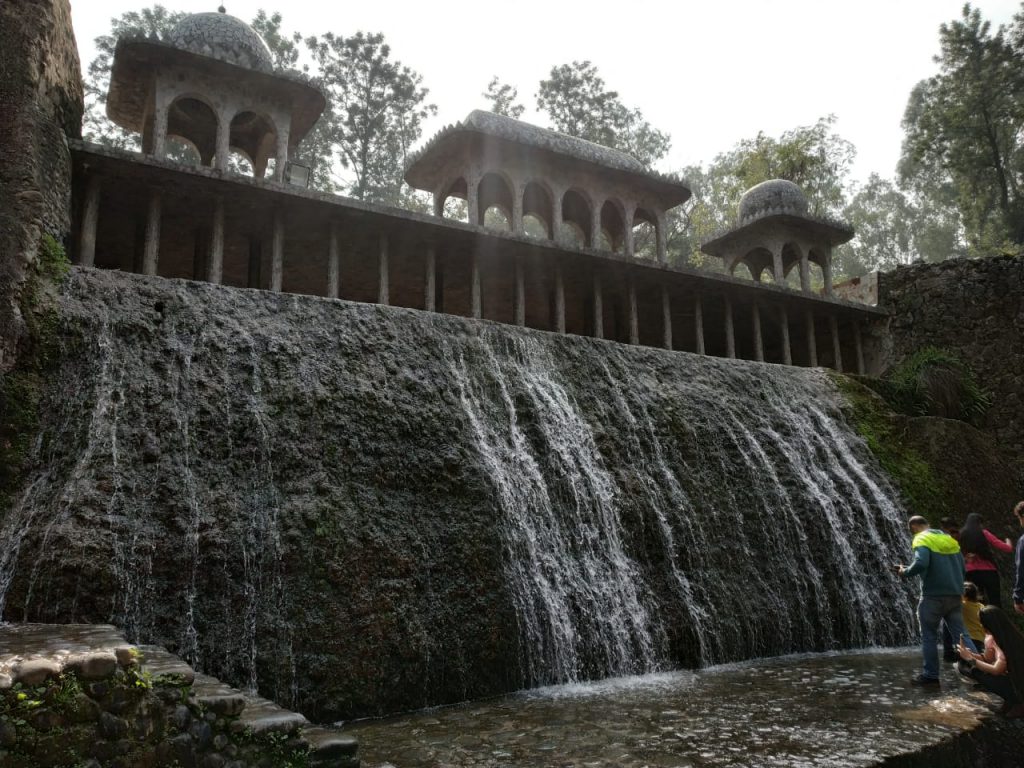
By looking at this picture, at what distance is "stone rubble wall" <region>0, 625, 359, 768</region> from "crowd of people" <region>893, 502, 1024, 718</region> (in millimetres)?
4425

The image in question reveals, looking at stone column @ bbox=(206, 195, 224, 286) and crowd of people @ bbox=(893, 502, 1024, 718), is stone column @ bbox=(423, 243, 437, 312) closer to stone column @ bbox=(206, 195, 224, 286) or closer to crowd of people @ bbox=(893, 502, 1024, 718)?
stone column @ bbox=(206, 195, 224, 286)

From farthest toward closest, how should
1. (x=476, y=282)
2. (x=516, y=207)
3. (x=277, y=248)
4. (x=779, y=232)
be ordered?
(x=779, y=232), (x=516, y=207), (x=476, y=282), (x=277, y=248)

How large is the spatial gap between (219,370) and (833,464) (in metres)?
8.16

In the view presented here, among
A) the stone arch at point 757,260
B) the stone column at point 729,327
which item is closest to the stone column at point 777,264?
the stone arch at point 757,260

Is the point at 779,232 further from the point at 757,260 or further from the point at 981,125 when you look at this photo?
the point at 981,125

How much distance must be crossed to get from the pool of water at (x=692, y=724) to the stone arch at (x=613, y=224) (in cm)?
1211

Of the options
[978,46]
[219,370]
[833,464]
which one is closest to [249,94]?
Answer: [219,370]

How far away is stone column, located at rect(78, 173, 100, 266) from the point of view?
896 cm

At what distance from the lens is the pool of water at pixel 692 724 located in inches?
167

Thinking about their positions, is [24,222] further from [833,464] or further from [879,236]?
[879,236]

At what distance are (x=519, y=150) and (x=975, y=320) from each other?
34.4 feet

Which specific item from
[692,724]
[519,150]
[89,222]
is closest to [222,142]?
[89,222]

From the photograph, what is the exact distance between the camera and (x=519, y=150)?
1502cm

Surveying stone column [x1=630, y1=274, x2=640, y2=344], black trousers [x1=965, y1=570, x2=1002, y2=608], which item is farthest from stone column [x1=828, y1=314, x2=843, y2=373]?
black trousers [x1=965, y1=570, x2=1002, y2=608]
